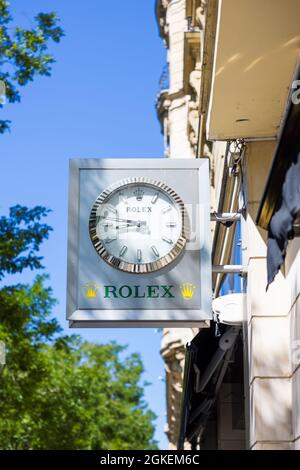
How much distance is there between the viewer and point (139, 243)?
803 centimetres

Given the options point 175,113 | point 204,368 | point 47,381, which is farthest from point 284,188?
point 175,113

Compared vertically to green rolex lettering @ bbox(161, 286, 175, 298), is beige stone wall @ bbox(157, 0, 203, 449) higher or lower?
higher

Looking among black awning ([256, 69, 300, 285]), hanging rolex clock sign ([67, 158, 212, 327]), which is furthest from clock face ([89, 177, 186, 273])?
black awning ([256, 69, 300, 285])

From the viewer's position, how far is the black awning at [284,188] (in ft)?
19.0

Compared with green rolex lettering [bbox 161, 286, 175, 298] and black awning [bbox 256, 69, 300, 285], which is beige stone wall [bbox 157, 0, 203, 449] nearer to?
green rolex lettering [bbox 161, 286, 175, 298]

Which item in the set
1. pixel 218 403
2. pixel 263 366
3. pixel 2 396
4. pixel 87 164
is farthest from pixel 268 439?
pixel 2 396

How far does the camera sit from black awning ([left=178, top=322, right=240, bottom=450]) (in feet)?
34.4

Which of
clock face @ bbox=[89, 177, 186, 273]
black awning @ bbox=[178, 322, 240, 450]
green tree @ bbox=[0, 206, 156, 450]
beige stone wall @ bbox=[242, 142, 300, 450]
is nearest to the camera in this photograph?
beige stone wall @ bbox=[242, 142, 300, 450]

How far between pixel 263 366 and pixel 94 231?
1.80 meters

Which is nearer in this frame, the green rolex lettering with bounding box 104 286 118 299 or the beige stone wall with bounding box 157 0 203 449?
the green rolex lettering with bounding box 104 286 118 299

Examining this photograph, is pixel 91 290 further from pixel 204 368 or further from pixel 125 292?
pixel 204 368

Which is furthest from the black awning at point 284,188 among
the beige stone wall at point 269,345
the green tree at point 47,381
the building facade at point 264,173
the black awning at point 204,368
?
the green tree at point 47,381

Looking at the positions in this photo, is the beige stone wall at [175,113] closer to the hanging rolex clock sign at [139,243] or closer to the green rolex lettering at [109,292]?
the hanging rolex clock sign at [139,243]

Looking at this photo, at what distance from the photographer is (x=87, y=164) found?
8.31m
